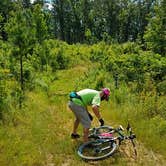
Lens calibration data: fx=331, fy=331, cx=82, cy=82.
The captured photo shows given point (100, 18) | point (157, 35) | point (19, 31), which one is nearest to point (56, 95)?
point (19, 31)

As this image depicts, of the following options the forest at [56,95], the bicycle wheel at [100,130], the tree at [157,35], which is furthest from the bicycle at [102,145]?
the tree at [157,35]

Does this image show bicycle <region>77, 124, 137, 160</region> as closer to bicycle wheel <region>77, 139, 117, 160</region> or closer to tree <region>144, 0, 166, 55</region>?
bicycle wheel <region>77, 139, 117, 160</region>

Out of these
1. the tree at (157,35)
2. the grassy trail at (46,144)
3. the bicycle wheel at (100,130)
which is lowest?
the grassy trail at (46,144)

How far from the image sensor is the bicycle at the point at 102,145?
759 centimetres

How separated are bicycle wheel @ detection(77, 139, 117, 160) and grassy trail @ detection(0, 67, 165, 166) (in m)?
0.13

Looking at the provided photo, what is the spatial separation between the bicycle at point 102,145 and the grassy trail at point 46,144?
0.16m

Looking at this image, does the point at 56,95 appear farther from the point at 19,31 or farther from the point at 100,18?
the point at 100,18

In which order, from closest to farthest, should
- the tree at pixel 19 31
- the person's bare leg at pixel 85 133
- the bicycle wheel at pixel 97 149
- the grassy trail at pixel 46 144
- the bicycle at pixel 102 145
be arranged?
the grassy trail at pixel 46 144 → the bicycle wheel at pixel 97 149 → the bicycle at pixel 102 145 → the person's bare leg at pixel 85 133 → the tree at pixel 19 31

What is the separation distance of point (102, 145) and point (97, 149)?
253 mm

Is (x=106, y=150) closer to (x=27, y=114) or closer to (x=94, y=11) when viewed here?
(x=27, y=114)

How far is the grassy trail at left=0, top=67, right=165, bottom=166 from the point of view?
24.0 ft

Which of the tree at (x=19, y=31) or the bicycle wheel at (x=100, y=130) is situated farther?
the tree at (x=19, y=31)

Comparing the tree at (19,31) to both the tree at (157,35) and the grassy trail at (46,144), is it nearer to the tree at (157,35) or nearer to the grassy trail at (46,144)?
the grassy trail at (46,144)

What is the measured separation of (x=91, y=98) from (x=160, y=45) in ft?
34.6
